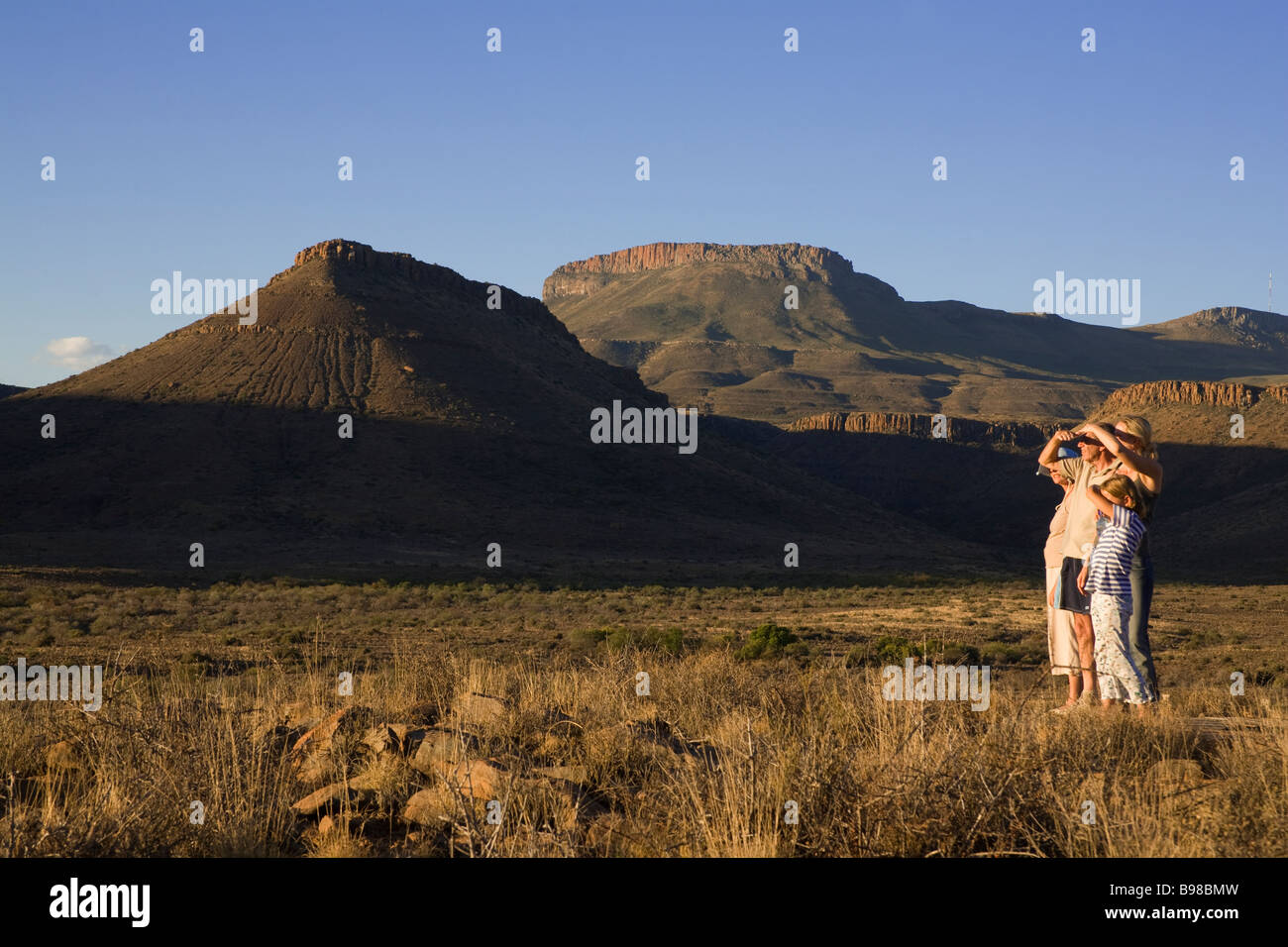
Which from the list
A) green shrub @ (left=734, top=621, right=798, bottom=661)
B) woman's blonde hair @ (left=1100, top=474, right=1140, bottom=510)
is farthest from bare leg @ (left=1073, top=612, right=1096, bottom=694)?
green shrub @ (left=734, top=621, right=798, bottom=661)

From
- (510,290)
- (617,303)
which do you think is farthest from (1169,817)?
(617,303)

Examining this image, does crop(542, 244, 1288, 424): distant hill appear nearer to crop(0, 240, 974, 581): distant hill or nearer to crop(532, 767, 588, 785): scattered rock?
crop(0, 240, 974, 581): distant hill

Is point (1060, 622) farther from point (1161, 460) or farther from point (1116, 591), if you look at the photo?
point (1161, 460)

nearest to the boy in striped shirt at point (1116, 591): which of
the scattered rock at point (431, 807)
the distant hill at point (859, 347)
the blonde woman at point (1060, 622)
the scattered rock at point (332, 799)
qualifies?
the blonde woman at point (1060, 622)

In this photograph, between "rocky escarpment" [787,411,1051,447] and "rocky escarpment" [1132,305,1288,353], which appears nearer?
"rocky escarpment" [787,411,1051,447]

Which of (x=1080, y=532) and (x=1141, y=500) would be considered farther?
(x=1080, y=532)

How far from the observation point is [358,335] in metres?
69.1

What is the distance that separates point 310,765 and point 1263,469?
7453cm

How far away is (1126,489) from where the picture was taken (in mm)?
6641

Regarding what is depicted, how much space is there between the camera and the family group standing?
6504 millimetres

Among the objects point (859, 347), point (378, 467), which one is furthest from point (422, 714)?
point (859, 347)

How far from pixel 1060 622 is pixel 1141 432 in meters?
1.45
